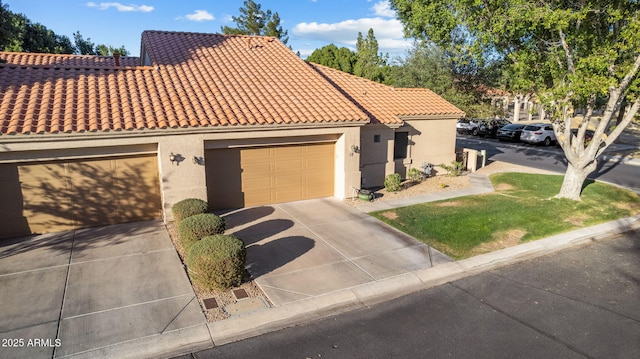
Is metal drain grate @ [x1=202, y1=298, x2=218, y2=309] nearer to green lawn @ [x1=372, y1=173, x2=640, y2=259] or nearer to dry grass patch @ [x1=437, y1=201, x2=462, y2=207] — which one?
green lawn @ [x1=372, y1=173, x2=640, y2=259]

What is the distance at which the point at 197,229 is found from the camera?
924 cm

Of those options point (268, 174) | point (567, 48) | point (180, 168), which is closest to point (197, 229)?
point (180, 168)

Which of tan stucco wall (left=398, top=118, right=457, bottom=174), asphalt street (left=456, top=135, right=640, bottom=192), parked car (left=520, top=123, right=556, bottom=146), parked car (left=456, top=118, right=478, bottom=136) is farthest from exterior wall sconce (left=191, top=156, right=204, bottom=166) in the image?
parked car (left=456, top=118, right=478, bottom=136)

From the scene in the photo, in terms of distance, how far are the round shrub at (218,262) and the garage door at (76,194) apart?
199 inches

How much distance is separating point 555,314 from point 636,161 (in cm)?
2146

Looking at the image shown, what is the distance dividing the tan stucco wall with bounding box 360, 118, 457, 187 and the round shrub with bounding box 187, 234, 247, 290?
9.03m

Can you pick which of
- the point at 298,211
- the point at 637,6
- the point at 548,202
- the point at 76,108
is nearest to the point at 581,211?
the point at 548,202

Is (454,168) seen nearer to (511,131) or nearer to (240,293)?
(240,293)

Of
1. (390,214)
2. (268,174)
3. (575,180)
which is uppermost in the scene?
(268,174)

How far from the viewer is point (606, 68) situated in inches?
502

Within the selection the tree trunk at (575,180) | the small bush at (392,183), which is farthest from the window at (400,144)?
the tree trunk at (575,180)

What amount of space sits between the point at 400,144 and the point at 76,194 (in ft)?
40.8

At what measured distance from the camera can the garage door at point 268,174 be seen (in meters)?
13.3

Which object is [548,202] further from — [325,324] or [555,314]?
[325,324]
